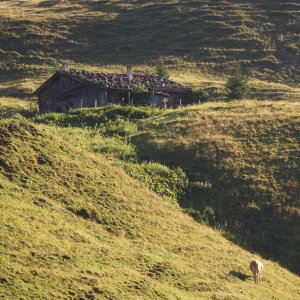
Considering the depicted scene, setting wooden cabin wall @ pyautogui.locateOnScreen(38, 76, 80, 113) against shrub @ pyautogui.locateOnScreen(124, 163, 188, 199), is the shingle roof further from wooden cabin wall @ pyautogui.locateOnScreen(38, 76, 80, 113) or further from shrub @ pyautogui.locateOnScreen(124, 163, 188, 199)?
shrub @ pyautogui.locateOnScreen(124, 163, 188, 199)

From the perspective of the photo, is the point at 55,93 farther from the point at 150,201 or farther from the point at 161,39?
the point at 161,39

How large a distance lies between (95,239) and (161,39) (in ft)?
282

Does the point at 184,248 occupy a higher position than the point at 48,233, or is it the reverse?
the point at 48,233

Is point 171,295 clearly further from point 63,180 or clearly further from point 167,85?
point 167,85

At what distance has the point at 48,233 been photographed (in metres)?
26.2

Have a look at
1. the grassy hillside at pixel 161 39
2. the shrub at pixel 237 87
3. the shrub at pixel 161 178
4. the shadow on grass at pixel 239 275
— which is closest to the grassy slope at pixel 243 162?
the shrub at pixel 161 178

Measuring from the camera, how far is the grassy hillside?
96.4 meters

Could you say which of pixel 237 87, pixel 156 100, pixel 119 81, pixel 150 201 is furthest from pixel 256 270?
pixel 237 87

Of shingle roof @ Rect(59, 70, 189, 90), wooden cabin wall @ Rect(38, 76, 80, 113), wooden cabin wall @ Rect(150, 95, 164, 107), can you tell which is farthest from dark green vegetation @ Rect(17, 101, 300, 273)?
wooden cabin wall @ Rect(38, 76, 80, 113)

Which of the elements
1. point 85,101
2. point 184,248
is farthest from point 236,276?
point 85,101

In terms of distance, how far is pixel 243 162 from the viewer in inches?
1672

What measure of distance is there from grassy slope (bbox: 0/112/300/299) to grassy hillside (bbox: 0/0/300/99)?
50.9m

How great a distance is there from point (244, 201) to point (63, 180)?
1130 cm

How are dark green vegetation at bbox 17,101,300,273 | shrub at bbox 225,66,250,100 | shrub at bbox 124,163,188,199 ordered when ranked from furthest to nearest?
shrub at bbox 225,66,250,100
shrub at bbox 124,163,188,199
dark green vegetation at bbox 17,101,300,273
